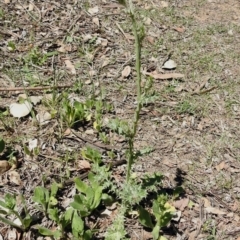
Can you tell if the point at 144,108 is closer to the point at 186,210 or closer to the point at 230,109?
the point at 230,109

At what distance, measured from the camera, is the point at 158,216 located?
2.33 meters

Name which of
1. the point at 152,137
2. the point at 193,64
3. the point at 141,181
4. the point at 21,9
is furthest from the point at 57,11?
the point at 141,181

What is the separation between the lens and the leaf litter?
2.61m

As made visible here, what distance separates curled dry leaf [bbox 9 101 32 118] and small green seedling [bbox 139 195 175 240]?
3.19 ft

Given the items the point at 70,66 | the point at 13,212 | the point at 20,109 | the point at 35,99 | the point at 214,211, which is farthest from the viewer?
the point at 70,66

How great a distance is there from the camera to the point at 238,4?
13.4ft

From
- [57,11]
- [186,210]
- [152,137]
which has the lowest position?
[186,210]

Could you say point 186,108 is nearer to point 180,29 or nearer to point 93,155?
point 93,155

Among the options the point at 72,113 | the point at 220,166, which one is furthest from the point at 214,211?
the point at 72,113

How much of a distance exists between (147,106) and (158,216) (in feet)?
3.15

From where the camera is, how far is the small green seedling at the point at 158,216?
2343mm

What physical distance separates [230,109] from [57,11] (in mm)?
1609

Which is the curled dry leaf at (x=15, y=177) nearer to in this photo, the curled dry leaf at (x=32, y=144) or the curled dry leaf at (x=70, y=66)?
the curled dry leaf at (x=32, y=144)

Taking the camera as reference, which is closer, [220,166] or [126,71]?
[220,166]
